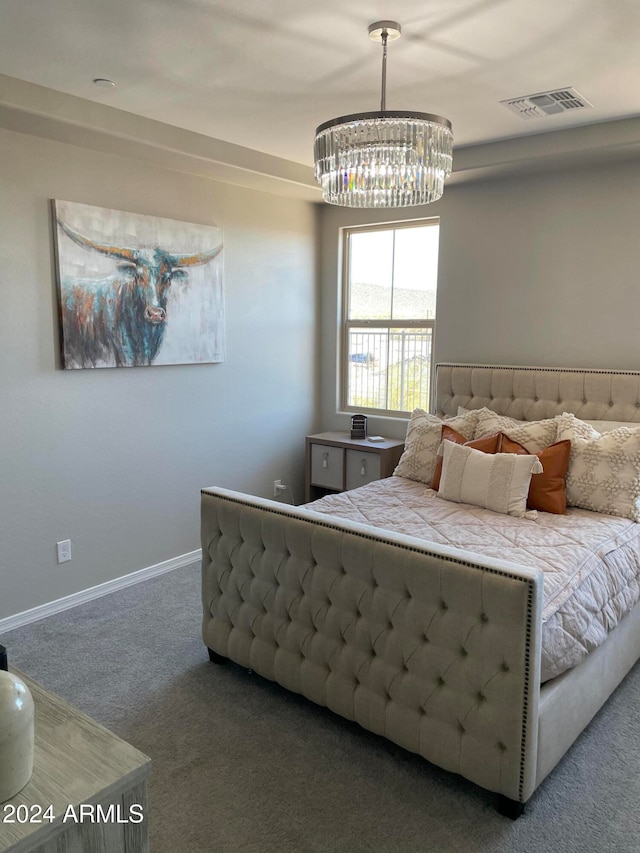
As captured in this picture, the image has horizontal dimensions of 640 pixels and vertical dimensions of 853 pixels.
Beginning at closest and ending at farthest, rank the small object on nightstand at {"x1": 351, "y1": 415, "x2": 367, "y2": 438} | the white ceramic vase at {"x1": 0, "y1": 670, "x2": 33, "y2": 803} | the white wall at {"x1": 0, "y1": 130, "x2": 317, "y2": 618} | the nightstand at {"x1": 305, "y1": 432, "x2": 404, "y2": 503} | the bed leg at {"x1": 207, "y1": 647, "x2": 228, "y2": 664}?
the white ceramic vase at {"x1": 0, "y1": 670, "x2": 33, "y2": 803}, the bed leg at {"x1": 207, "y1": 647, "x2": 228, "y2": 664}, the white wall at {"x1": 0, "y1": 130, "x2": 317, "y2": 618}, the nightstand at {"x1": 305, "y1": 432, "x2": 404, "y2": 503}, the small object on nightstand at {"x1": 351, "y1": 415, "x2": 367, "y2": 438}

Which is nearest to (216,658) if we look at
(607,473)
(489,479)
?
(489,479)

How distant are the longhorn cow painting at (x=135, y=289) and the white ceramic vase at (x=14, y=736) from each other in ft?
7.92

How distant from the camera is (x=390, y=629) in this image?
216cm

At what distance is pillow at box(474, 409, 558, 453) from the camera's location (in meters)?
3.29

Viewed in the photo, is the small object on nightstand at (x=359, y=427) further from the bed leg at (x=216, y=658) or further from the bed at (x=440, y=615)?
the bed leg at (x=216, y=658)

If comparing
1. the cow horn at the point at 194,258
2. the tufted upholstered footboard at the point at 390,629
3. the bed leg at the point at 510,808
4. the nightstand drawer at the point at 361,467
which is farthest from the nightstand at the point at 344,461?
the bed leg at the point at 510,808

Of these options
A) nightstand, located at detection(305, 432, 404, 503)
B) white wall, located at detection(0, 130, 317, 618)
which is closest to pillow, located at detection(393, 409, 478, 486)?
nightstand, located at detection(305, 432, 404, 503)

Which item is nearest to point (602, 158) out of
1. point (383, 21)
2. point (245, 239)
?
point (383, 21)

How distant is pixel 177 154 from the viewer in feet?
11.2

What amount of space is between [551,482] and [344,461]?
5.57 feet

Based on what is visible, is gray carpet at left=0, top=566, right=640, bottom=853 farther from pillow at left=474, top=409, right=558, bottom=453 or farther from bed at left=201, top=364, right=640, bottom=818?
pillow at left=474, top=409, right=558, bottom=453

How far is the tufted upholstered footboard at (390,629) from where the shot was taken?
6.22 feet

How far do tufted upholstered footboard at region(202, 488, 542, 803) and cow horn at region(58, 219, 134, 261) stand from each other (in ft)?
5.14

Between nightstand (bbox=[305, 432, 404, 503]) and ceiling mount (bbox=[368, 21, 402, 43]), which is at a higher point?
ceiling mount (bbox=[368, 21, 402, 43])
